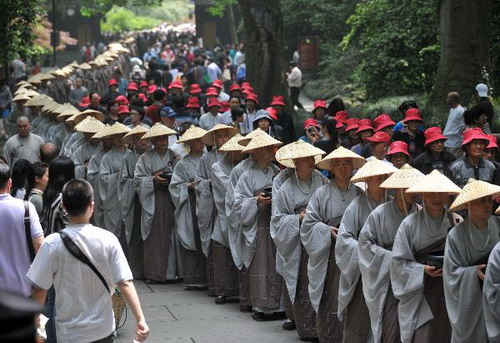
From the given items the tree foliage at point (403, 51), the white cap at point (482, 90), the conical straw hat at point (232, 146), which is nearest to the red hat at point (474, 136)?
the conical straw hat at point (232, 146)

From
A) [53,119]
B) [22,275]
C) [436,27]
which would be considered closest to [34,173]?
[22,275]

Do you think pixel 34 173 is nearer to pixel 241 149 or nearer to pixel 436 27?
pixel 241 149

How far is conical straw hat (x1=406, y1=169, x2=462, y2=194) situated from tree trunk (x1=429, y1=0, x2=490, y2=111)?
10.1 m

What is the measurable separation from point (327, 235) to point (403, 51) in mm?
15242

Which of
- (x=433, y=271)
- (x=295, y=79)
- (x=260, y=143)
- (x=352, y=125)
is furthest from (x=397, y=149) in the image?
(x=295, y=79)

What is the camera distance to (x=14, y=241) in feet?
23.4


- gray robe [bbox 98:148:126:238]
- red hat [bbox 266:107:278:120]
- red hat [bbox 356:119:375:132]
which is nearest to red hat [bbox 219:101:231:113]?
red hat [bbox 266:107:278:120]

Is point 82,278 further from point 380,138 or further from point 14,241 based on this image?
point 380,138

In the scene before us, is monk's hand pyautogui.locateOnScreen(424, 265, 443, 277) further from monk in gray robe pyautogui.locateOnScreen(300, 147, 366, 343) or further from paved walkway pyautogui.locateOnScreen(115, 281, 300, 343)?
paved walkway pyautogui.locateOnScreen(115, 281, 300, 343)

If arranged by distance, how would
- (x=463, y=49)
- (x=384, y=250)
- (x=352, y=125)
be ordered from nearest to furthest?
1. (x=384, y=250)
2. (x=352, y=125)
3. (x=463, y=49)

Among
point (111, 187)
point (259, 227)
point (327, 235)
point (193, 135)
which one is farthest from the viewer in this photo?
point (111, 187)

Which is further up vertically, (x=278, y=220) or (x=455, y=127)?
(x=455, y=127)

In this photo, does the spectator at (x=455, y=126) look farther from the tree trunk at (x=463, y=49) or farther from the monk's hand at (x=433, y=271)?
the monk's hand at (x=433, y=271)

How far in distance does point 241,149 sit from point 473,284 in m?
4.87
